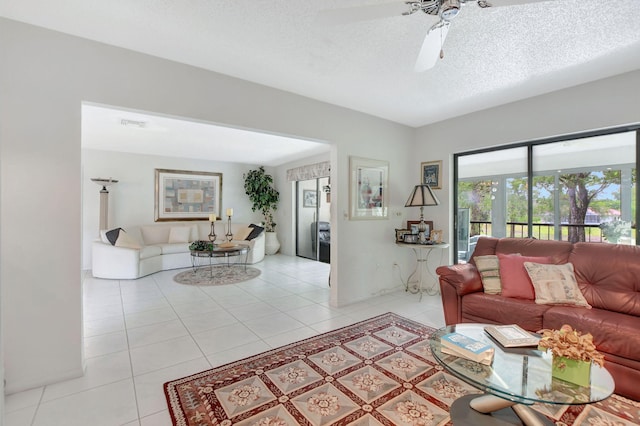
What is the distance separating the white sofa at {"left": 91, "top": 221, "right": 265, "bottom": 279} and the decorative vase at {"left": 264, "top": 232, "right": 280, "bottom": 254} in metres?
0.71

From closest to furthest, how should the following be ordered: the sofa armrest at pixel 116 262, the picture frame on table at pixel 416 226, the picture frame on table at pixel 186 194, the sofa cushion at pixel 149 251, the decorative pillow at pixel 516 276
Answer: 1. the decorative pillow at pixel 516 276
2. the picture frame on table at pixel 416 226
3. the sofa armrest at pixel 116 262
4. the sofa cushion at pixel 149 251
5. the picture frame on table at pixel 186 194

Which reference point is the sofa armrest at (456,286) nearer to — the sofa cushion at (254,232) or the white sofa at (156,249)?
the white sofa at (156,249)

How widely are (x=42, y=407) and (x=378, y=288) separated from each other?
11.2ft

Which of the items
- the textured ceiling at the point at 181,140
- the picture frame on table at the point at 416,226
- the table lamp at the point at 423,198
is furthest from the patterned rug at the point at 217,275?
the table lamp at the point at 423,198

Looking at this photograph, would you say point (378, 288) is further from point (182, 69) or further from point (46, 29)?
point (46, 29)

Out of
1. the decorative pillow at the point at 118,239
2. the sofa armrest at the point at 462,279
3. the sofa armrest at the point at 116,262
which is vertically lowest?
the sofa armrest at the point at 116,262

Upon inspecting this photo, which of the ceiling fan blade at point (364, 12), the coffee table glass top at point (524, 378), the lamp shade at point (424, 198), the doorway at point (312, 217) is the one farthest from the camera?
the doorway at point (312, 217)

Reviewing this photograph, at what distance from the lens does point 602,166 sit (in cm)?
295

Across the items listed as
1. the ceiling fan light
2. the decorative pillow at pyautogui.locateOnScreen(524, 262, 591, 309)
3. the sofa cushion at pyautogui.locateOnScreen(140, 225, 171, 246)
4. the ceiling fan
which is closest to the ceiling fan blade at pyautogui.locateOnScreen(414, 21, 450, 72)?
the ceiling fan

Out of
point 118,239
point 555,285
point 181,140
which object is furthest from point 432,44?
point 118,239

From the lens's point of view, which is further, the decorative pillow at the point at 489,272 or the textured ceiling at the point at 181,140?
the textured ceiling at the point at 181,140

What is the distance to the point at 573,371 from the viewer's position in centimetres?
140

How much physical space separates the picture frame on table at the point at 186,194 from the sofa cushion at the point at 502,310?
19.9 ft

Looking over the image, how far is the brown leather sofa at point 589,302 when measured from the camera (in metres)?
1.90
